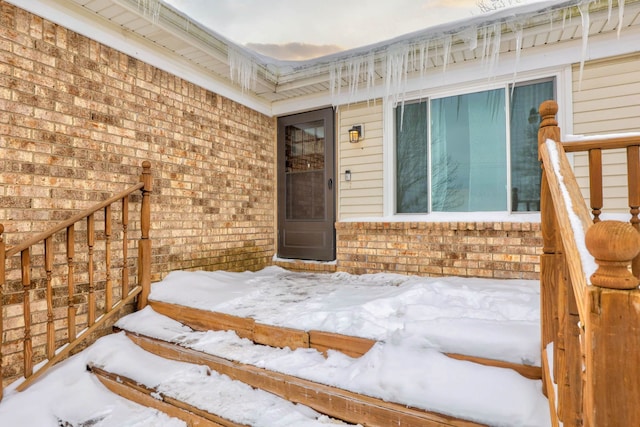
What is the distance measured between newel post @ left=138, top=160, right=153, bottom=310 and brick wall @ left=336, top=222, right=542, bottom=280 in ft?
6.99

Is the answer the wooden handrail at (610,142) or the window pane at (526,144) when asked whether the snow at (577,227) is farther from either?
the window pane at (526,144)

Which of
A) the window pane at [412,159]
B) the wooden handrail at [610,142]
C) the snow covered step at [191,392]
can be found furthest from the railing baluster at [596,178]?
the window pane at [412,159]

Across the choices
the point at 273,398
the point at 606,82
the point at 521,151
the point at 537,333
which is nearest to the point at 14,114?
the point at 273,398

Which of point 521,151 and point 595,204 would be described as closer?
point 595,204

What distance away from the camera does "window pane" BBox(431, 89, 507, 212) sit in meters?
3.51

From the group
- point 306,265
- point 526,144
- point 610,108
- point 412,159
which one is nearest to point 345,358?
point 306,265

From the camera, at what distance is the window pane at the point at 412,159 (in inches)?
153

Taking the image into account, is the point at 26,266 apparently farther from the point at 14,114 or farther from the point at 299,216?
the point at 299,216

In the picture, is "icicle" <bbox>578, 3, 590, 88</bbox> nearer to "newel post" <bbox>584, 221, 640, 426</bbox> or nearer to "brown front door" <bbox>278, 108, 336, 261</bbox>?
"brown front door" <bbox>278, 108, 336, 261</bbox>

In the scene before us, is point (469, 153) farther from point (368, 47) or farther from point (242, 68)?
point (242, 68)

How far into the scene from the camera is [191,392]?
6.34ft

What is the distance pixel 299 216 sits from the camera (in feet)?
15.2

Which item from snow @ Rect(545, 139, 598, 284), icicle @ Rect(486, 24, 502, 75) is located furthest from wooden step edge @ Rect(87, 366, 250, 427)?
icicle @ Rect(486, 24, 502, 75)

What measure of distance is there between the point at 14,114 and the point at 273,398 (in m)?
2.52
